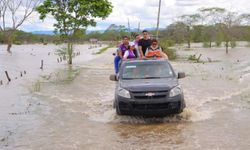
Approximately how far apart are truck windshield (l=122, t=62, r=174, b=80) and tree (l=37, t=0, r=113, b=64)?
21548mm

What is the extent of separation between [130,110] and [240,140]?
273 cm

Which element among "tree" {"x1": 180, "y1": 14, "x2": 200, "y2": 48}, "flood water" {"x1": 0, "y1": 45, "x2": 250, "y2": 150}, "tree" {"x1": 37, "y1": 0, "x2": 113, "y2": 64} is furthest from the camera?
"tree" {"x1": 180, "y1": 14, "x2": 200, "y2": 48}

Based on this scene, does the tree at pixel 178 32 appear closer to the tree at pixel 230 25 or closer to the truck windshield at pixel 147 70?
the tree at pixel 230 25

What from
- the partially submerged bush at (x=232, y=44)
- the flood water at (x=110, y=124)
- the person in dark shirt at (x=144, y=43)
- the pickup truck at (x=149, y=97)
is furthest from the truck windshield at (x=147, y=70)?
the partially submerged bush at (x=232, y=44)

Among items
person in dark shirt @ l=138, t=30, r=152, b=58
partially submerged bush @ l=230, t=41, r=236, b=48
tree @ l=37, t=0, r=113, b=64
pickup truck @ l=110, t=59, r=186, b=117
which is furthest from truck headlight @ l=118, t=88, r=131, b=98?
partially submerged bush @ l=230, t=41, r=236, b=48

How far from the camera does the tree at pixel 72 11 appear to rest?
33656mm

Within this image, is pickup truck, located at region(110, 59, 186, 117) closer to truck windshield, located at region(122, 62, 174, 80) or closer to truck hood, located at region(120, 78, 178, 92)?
truck hood, located at region(120, 78, 178, 92)

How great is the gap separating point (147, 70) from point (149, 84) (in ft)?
4.29

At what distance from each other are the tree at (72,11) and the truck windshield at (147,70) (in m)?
21.5

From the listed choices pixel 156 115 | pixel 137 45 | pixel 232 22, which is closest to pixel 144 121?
pixel 156 115

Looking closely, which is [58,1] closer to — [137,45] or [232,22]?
[137,45]

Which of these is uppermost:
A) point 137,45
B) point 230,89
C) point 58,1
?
point 58,1

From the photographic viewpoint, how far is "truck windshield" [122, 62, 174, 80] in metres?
12.0

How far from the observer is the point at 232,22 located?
7456 cm
